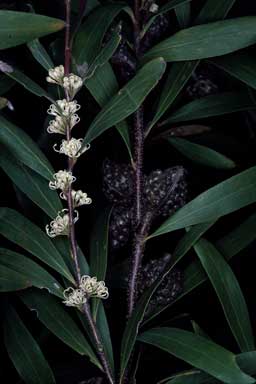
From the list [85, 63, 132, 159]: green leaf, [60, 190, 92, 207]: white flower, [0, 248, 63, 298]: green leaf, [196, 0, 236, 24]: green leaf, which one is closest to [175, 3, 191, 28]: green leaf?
[196, 0, 236, 24]: green leaf

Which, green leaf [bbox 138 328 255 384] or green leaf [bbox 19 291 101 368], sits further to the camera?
green leaf [bbox 19 291 101 368]

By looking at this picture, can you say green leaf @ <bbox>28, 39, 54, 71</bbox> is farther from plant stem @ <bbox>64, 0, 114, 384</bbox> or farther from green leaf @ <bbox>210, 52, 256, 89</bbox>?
green leaf @ <bbox>210, 52, 256, 89</bbox>

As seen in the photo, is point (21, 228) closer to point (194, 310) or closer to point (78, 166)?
point (78, 166)

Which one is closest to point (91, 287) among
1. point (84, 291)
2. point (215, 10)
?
point (84, 291)

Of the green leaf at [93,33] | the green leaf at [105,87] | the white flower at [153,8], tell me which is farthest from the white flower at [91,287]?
the white flower at [153,8]

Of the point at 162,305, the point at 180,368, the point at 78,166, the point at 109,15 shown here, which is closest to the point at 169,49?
the point at 109,15
